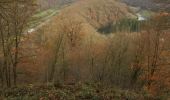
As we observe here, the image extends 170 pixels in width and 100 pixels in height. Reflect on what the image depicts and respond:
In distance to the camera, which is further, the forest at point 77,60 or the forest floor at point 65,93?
the forest at point 77,60

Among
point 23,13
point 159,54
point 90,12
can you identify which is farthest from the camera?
point 90,12

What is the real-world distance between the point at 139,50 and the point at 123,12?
11305 cm

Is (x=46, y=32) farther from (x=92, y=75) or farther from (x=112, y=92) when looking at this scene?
(x=112, y=92)

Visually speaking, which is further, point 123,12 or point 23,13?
point 123,12

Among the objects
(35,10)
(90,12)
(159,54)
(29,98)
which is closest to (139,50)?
(159,54)

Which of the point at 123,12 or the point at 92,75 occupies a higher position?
the point at 123,12

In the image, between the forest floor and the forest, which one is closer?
the forest floor

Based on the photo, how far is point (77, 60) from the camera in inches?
1900

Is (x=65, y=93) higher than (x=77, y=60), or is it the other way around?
(x=65, y=93)

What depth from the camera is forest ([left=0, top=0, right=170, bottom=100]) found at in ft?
44.6

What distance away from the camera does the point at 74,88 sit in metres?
13.7

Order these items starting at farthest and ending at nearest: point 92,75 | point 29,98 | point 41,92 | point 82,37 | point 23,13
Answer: point 82,37 < point 92,75 < point 23,13 < point 41,92 < point 29,98

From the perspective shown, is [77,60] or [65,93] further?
[77,60]

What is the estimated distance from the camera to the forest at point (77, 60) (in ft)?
44.6
